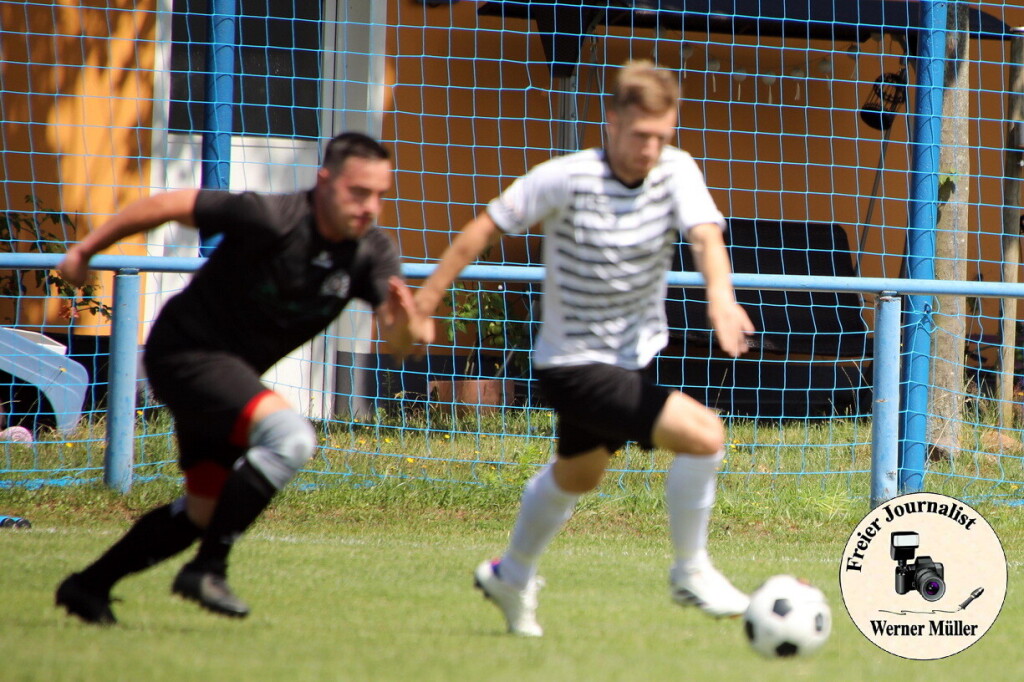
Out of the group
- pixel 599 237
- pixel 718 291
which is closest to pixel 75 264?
pixel 599 237

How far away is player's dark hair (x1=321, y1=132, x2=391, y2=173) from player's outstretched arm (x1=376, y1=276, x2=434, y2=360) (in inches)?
15.4

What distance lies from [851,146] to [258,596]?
7.61 meters

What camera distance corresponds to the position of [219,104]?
22.9ft

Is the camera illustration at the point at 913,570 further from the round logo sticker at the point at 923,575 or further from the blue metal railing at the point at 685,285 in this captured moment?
the blue metal railing at the point at 685,285

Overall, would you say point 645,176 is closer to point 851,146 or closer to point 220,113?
point 220,113

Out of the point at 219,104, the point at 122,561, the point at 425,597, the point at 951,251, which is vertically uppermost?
the point at 219,104

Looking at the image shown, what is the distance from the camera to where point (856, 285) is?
21.4ft

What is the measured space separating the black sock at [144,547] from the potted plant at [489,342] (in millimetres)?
4637

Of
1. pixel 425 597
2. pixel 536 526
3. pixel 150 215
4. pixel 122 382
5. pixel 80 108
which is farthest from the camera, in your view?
→ pixel 80 108

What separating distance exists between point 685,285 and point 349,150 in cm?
315

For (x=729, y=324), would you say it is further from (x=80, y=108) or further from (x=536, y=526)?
(x=80, y=108)

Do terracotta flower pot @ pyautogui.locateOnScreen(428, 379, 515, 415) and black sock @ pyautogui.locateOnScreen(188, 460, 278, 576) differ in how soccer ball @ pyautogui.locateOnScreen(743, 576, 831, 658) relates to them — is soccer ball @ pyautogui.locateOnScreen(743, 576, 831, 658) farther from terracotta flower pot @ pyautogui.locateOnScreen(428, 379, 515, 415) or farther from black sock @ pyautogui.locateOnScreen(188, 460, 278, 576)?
terracotta flower pot @ pyautogui.locateOnScreen(428, 379, 515, 415)

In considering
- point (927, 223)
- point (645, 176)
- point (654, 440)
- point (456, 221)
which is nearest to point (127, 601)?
point (654, 440)

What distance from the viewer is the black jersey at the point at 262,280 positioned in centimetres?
367
